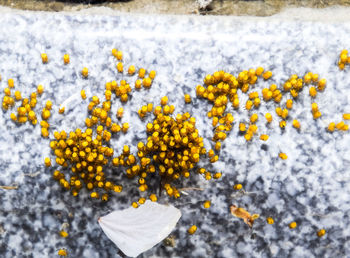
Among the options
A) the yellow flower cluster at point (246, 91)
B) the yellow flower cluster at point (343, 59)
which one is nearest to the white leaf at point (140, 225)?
the yellow flower cluster at point (246, 91)

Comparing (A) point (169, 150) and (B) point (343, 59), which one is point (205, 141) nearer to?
(A) point (169, 150)

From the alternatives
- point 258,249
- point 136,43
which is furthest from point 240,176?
point 136,43

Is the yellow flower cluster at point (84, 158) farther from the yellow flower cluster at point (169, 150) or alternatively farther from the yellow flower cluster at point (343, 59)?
the yellow flower cluster at point (343, 59)

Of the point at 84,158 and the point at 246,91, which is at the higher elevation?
the point at 246,91

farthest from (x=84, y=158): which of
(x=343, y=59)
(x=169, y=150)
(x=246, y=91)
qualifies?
(x=343, y=59)

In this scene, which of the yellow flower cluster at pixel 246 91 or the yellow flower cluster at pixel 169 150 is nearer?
the yellow flower cluster at pixel 169 150

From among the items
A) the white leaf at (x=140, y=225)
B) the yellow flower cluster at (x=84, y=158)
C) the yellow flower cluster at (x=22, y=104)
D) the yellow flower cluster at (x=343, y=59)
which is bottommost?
the white leaf at (x=140, y=225)

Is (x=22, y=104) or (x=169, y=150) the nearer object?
(x=169, y=150)
